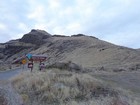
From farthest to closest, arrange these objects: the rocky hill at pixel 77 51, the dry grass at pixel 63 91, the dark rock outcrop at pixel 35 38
Result: the dark rock outcrop at pixel 35 38 < the rocky hill at pixel 77 51 < the dry grass at pixel 63 91

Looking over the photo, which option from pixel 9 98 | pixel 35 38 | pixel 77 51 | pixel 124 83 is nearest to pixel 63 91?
pixel 9 98

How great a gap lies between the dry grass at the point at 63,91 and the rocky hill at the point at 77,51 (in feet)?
101

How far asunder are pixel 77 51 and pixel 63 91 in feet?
238

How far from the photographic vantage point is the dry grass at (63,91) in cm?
1308

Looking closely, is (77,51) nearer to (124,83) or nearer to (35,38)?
(35,38)

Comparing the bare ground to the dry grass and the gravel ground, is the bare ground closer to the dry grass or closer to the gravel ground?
the dry grass

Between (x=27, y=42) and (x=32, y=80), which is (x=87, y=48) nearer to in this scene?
(x=27, y=42)

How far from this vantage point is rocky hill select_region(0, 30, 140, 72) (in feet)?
197

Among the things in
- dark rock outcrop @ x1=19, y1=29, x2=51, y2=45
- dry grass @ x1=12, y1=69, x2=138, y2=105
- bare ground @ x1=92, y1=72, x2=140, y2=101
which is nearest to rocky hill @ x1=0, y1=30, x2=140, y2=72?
dark rock outcrop @ x1=19, y1=29, x2=51, y2=45

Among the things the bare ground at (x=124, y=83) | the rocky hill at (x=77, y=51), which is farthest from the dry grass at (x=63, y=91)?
the rocky hill at (x=77, y=51)

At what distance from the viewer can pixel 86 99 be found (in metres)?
14.0

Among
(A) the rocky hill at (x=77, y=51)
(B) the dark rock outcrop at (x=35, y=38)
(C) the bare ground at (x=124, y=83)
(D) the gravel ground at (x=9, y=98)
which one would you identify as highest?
(B) the dark rock outcrop at (x=35, y=38)

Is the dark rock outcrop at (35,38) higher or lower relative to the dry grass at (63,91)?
higher

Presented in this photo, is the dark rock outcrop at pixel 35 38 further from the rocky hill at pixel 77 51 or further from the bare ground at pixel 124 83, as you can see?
the bare ground at pixel 124 83
